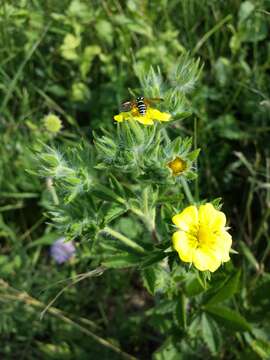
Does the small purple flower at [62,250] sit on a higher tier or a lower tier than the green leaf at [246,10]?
lower

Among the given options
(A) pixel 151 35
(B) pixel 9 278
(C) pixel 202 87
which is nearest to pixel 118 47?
(A) pixel 151 35

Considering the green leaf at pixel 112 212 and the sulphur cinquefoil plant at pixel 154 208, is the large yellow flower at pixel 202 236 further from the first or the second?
the green leaf at pixel 112 212

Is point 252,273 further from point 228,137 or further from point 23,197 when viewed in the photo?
point 23,197

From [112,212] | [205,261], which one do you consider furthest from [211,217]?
[112,212]

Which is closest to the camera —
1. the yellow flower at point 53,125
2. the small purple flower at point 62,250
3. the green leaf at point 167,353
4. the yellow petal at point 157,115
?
the yellow petal at point 157,115

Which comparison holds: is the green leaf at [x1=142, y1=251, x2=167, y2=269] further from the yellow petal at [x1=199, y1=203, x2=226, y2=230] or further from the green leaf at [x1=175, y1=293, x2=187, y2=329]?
the green leaf at [x1=175, y1=293, x2=187, y2=329]

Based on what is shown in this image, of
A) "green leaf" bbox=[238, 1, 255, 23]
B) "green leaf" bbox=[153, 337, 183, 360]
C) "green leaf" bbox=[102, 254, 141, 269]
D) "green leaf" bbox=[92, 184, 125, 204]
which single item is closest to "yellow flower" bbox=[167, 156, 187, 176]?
"green leaf" bbox=[92, 184, 125, 204]

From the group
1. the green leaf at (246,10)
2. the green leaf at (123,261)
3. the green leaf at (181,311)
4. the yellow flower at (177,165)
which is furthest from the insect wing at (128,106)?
the green leaf at (246,10)
